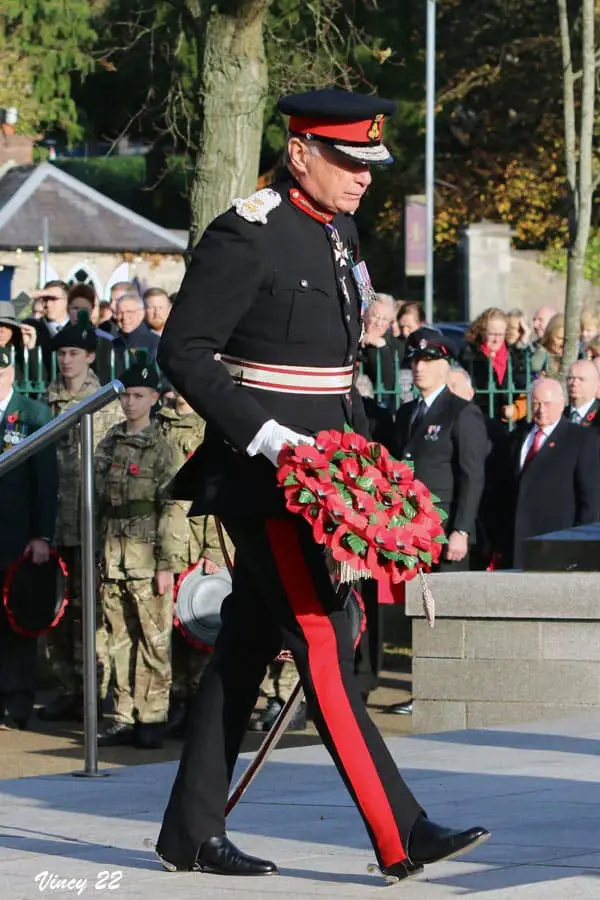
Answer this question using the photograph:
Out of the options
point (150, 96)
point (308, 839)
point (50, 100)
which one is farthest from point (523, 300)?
point (308, 839)

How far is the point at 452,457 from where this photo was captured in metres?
11.6

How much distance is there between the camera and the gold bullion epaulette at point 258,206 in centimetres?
548

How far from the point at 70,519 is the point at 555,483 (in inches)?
104

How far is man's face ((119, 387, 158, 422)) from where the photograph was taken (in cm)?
1060

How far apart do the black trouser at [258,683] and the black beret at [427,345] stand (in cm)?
593

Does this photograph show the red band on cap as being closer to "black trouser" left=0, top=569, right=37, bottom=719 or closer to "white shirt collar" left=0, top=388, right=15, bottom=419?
"white shirt collar" left=0, top=388, right=15, bottom=419

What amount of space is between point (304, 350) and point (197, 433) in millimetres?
5604

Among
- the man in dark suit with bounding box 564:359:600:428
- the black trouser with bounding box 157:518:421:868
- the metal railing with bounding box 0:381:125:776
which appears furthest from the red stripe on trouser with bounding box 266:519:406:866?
the man in dark suit with bounding box 564:359:600:428

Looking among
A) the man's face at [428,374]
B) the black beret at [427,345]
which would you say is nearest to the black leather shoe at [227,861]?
the black beret at [427,345]

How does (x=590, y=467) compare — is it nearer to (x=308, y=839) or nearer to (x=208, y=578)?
(x=208, y=578)

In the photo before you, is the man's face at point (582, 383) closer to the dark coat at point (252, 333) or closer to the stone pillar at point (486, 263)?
the dark coat at point (252, 333)

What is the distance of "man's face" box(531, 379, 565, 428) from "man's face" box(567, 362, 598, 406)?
61 centimetres

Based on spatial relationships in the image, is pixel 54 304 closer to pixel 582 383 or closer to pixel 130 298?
pixel 130 298

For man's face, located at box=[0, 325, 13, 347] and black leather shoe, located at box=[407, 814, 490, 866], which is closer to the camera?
black leather shoe, located at box=[407, 814, 490, 866]
